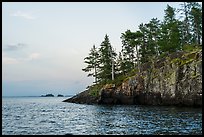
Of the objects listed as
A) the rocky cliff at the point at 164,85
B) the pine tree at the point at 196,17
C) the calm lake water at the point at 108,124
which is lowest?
the calm lake water at the point at 108,124

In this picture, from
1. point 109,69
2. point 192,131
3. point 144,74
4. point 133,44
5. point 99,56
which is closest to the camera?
point 192,131

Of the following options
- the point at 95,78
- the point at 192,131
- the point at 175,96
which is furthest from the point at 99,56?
the point at 192,131

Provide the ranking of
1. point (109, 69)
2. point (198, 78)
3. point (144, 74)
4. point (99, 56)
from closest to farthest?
point (198, 78)
point (144, 74)
point (109, 69)
point (99, 56)

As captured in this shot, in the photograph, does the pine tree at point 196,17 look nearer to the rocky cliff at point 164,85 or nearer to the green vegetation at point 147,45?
the green vegetation at point 147,45

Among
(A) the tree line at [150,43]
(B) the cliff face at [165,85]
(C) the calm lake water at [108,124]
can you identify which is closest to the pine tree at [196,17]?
(A) the tree line at [150,43]

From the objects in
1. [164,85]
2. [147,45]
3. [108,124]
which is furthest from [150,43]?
[108,124]

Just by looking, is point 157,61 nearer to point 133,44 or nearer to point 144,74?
point 144,74

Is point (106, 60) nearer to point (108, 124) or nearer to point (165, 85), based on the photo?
point (165, 85)

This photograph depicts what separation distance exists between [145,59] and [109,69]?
38.2 ft

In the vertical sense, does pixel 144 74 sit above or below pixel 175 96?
above

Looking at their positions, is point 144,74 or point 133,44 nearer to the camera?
point 144,74

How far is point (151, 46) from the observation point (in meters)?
80.1

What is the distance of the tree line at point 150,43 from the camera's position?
2741 inches

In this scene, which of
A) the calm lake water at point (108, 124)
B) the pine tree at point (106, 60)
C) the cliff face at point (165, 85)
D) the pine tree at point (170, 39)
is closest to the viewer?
the calm lake water at point (108, 124)
